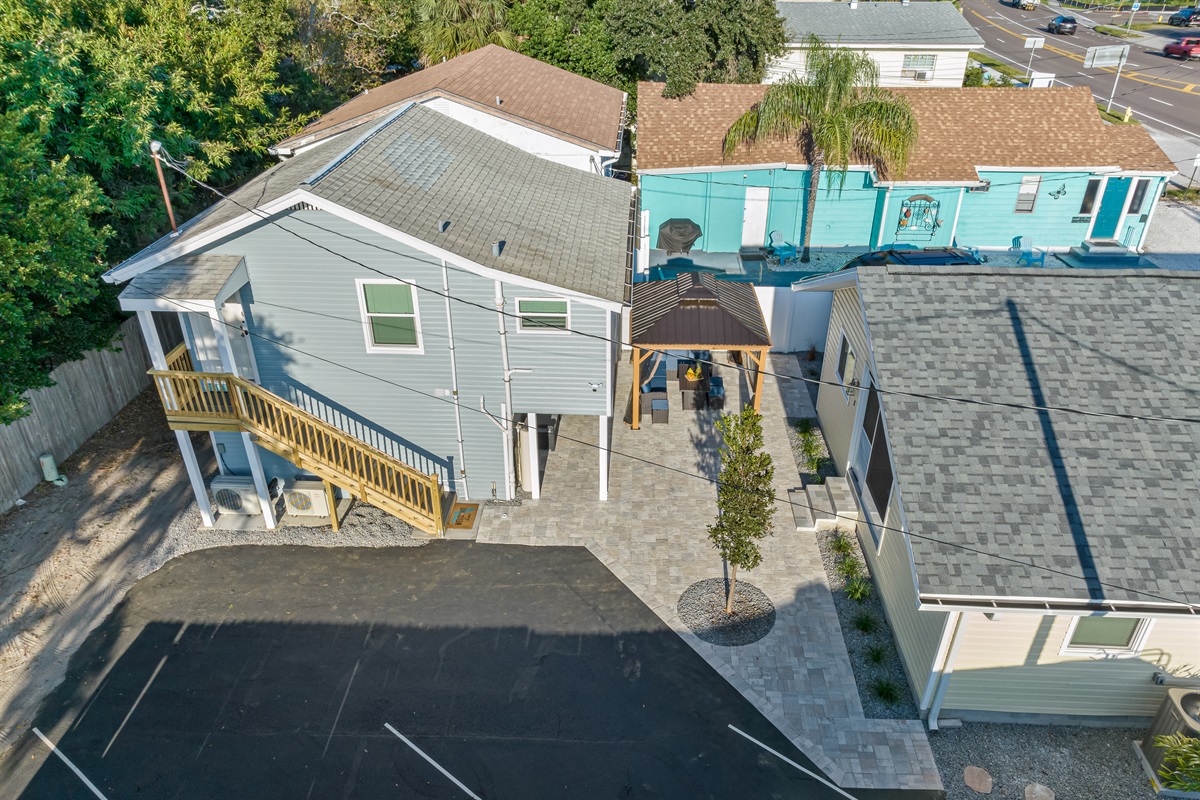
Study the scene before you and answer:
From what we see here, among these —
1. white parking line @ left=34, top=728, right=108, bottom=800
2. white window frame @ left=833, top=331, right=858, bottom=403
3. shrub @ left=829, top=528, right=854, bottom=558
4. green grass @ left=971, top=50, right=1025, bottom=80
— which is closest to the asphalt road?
green grass @ left=971, top=50, right=1025, bottom=80

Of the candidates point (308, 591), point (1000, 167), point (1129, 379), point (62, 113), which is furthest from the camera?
point (1000, 167)

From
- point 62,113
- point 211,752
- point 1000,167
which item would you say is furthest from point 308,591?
point 1000,167

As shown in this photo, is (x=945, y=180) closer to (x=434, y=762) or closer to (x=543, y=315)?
(x=543, y=315)

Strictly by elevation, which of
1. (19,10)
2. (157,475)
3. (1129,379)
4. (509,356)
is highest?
(19,10)

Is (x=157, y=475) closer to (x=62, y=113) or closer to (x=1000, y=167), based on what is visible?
(x=62, y=113)

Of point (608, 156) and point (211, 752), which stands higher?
point (608, 156)

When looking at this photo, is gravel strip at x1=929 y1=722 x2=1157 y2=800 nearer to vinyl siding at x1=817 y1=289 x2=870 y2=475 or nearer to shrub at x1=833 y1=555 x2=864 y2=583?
shrub at x1=833 y1=555 x2=864 y2=583

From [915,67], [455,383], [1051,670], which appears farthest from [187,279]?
[915,67]
